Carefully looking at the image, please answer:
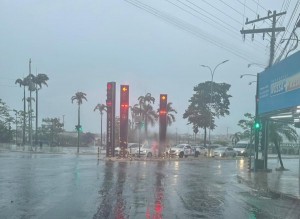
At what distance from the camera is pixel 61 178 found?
23109mm

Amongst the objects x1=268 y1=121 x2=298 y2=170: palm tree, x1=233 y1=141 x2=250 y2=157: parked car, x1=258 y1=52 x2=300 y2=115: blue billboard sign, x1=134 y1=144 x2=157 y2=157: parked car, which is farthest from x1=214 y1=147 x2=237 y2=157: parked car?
x1=258 y1=52 x2=300 y2=115: blue billboard sign

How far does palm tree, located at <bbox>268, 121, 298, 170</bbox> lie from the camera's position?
3503cm

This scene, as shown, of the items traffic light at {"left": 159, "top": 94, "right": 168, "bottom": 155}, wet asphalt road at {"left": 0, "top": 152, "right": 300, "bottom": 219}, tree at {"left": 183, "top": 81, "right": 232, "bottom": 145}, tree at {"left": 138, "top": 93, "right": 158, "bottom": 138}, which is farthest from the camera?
tree at {"left": 138, "top": 93, "right": 158, "bottom": 138}

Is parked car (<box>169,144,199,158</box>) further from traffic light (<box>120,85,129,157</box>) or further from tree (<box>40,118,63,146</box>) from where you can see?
tree (<box>40,118,63,146</box>)

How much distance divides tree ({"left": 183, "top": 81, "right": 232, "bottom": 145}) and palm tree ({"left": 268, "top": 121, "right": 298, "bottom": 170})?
4660cm

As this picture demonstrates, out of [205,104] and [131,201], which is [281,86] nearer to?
[131,201]

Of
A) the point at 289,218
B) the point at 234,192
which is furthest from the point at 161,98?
the point at 289,218

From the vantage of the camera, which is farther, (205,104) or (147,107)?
(147,107)

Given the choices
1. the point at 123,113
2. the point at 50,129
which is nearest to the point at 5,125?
the point at 50,129

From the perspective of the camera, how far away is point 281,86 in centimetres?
2419

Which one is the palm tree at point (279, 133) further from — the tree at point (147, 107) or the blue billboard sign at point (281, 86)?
the tree at point (147, 107)

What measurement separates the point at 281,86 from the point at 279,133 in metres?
13.6

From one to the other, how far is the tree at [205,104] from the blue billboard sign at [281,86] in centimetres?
5649

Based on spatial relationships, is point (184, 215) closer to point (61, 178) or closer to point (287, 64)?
point (61, 178)
